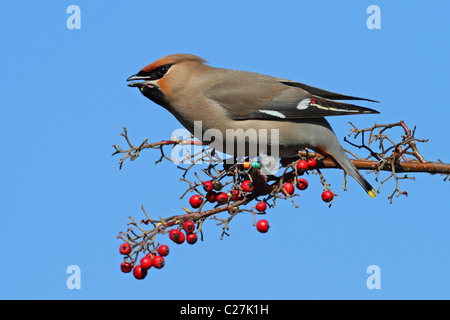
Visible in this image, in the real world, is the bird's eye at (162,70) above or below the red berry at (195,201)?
above

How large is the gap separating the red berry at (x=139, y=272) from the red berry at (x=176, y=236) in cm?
22

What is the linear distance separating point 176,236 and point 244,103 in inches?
58.7

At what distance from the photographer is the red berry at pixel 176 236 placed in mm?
3074

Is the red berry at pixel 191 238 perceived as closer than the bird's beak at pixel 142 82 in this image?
Yes

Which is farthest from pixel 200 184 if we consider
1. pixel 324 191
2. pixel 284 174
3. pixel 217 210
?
pixel 324 191

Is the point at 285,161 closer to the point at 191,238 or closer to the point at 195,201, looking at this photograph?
the point at 195,201

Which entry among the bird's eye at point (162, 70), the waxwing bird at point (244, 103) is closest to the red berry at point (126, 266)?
the waxwing bird at point (244, 103)

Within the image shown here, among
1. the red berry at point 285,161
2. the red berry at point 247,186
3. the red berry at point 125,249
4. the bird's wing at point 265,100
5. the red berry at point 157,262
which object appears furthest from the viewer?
the bird's wing at point 265,100

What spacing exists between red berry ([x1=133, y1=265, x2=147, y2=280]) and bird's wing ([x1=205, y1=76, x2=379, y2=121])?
152 cm

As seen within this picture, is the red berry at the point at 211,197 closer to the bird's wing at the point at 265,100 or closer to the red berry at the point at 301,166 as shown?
the red berry at the point at 301,166

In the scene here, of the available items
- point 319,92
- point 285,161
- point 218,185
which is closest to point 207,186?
point 218,185

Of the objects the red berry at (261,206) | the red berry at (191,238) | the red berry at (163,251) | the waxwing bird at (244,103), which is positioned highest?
the waxwing bird at (244,103)

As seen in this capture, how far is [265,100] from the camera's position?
429cm

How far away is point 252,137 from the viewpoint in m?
4.06
